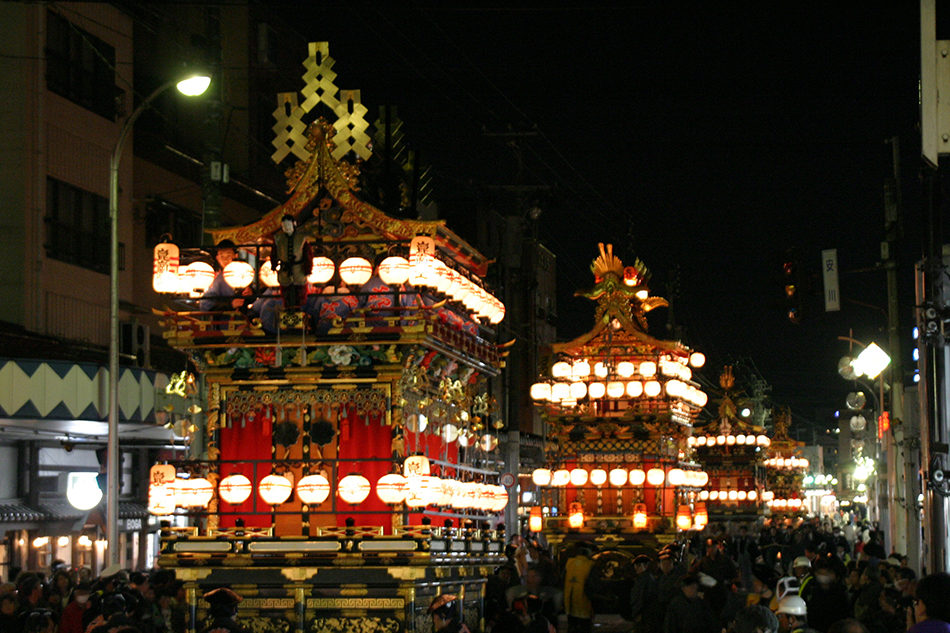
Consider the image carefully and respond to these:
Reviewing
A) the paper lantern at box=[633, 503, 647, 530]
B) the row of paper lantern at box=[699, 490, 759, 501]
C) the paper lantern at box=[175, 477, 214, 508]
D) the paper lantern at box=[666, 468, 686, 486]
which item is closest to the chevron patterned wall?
the paper lantern at box=[175, 477, 214, 508]

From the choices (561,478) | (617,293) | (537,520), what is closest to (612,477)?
(561,478)

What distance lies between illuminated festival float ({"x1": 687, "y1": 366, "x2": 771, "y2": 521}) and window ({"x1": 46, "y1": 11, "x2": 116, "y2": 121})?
33.8m

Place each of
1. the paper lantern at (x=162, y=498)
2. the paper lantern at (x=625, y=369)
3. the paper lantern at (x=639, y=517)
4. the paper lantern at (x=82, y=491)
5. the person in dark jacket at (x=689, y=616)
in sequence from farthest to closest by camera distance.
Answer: the paper lantern at (x=639, y=517) < the paper lantern at (x=625, y=369) < the paper lantern at (x=82, y=491) < the paper lantern at (x=162, y=498) < the person in dark jacket at (x=689, y=616)

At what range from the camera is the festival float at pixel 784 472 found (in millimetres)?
76188

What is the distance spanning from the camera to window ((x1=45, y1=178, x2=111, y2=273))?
34.2 meters

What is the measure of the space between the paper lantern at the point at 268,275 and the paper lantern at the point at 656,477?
19.1 meters

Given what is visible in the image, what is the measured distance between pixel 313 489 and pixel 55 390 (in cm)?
1225

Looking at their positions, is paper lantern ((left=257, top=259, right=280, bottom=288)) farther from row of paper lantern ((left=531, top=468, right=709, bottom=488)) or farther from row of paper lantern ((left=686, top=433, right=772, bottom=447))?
row of paper lantern ((left=686, top=433, right=772, bottom=447))

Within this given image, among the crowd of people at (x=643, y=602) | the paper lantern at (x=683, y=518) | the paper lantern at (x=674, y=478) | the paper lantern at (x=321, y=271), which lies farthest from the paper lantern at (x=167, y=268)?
the paper lantern at (x=683, y=518)

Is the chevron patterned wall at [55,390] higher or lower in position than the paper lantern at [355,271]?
lower

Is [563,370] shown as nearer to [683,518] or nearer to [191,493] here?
[683,518]

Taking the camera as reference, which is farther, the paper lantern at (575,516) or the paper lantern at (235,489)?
the paper lantern at (575,516)

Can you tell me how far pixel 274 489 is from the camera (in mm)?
18172

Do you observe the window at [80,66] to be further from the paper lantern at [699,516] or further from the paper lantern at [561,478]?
the paper lantern at [699,516]
